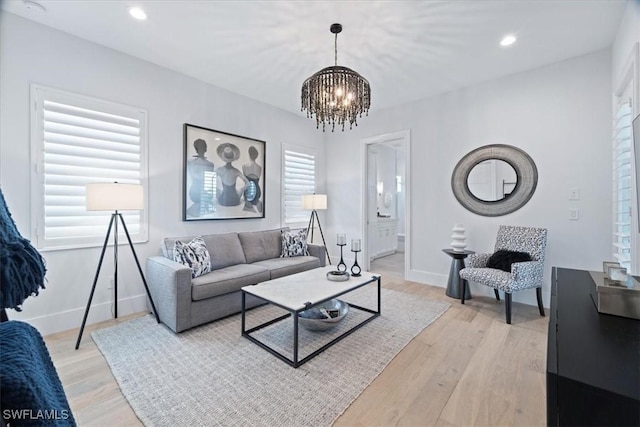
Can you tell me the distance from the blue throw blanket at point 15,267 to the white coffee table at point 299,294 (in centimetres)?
151

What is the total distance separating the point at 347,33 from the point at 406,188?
2.43 meters

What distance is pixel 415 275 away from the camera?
13.9 feet

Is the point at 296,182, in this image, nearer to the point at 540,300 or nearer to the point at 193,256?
the point at 193,256

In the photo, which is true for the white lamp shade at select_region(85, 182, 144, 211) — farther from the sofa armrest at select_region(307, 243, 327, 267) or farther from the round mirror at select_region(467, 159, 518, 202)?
the round mirror at select_region(467, 159, 518, 202)

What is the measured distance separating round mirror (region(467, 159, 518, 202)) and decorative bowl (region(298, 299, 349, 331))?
7.95ft

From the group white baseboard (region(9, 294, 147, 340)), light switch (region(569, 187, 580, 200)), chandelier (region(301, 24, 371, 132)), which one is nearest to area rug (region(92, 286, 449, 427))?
white baseboard (region(9, 294, 147, 340))

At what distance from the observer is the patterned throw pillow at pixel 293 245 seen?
3.94 meters

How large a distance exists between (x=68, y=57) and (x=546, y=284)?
18.2 ft

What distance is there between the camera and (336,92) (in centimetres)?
239

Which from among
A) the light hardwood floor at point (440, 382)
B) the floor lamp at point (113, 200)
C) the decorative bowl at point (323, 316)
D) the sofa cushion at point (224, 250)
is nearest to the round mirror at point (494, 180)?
the light hardwood floor at point (440, 382)

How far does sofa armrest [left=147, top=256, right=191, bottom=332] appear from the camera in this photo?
247cm

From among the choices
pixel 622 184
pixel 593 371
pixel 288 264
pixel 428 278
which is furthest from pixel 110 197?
pixel 622 184

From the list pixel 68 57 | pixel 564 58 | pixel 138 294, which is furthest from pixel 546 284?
pixel 68 57

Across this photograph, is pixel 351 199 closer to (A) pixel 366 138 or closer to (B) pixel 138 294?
(A) pixel 366 138
